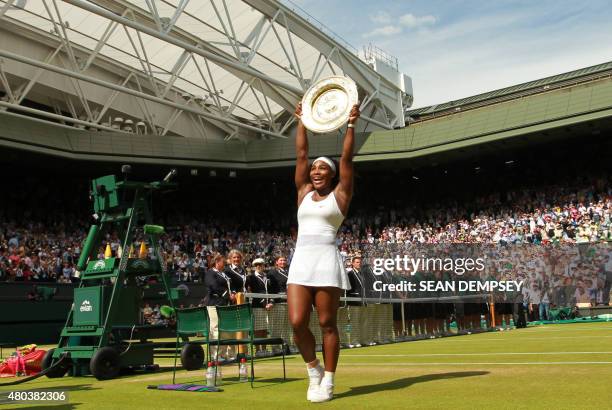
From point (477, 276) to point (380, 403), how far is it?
16300 millimetres

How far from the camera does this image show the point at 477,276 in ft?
69.2

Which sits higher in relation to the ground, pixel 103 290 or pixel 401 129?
pixel 401 129

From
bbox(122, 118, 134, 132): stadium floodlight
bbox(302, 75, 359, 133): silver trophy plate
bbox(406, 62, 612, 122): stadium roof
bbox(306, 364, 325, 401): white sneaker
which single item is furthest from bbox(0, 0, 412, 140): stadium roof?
bbox(306, 364, 325, 401): white sneaker

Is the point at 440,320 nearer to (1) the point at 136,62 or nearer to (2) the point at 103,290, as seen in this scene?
(2) the point at 103,290

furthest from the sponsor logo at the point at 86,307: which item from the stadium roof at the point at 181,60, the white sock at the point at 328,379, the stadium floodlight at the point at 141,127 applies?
the stadium floodlight at the point at 141,127

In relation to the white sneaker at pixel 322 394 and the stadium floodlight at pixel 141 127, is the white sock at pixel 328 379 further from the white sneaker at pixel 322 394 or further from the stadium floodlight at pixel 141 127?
the stadium floodlight at pixel 141 127

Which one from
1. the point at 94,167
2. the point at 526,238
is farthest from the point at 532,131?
the point at 94,167

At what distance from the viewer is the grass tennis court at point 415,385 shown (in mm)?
5434

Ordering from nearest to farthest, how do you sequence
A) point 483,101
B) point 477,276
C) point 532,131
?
point 477,276, point 532,131, point 483,101

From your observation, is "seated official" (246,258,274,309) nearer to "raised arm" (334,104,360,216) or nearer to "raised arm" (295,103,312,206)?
"raised arm" (295,103,312,206)

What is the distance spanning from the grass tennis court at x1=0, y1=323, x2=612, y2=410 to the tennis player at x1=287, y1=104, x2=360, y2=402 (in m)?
0.40

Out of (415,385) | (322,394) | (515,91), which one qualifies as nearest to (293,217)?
(515,91)

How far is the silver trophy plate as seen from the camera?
22.1 feet

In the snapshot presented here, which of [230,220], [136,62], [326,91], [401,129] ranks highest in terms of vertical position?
[136,62]
